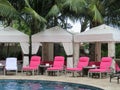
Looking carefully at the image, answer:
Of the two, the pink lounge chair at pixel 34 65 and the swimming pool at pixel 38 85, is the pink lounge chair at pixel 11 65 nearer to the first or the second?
the pink lounge chair at pixel 34 65

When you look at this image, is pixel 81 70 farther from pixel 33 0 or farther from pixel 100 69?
pixel 33 0

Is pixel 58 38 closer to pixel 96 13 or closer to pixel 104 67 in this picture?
pixel 96 13

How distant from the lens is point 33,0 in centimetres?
2284

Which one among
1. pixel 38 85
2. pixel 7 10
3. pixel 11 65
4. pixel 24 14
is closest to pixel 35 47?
pixel 11 65

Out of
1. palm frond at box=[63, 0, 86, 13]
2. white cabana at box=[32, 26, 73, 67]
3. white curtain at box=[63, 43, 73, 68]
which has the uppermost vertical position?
palm frond at box=[63, 0, 86, 13]

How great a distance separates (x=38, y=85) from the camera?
53.1 feet

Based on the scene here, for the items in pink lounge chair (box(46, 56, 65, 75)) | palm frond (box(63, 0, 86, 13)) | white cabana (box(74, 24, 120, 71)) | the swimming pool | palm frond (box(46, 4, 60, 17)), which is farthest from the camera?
palm frond (box(46, 4, 60, 17))

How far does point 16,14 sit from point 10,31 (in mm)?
1261

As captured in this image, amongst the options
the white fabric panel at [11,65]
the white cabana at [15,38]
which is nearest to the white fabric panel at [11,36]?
the white cabana at [15,38]

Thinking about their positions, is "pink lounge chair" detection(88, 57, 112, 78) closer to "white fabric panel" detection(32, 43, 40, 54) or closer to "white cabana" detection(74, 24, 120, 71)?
"white cabana" detection(74, 24, 120, 71)

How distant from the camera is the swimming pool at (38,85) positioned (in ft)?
49.2

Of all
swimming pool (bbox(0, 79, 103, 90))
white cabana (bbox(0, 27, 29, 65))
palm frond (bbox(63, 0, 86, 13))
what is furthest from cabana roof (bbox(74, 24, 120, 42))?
swimming pool (bbox(0, 79, 103, 90))

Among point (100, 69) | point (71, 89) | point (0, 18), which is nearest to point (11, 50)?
point (0, 18)

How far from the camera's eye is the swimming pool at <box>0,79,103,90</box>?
1499 cm
